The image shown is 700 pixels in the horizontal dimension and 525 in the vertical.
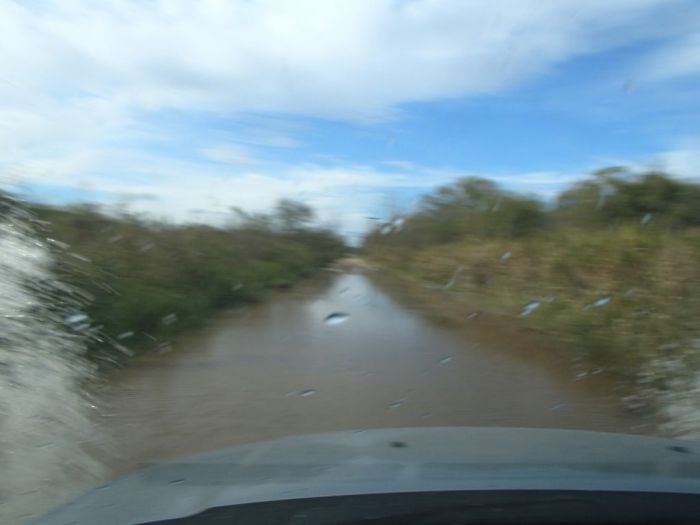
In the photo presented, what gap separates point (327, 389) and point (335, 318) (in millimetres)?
5205

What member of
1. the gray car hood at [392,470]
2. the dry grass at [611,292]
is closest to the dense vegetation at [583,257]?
the dry grass at [611,292]

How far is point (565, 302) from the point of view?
39.9ft

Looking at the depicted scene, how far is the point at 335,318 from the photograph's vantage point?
14.1 meters

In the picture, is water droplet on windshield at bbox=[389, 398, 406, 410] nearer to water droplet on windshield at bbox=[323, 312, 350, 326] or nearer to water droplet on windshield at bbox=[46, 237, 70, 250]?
water droplet on windshield at bbox=[46, 237, 70, 250]

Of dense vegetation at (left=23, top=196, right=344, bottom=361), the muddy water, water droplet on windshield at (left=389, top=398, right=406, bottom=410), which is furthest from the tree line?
water droplet on windshield at (left=389, top=398, right=406, bottom=410)

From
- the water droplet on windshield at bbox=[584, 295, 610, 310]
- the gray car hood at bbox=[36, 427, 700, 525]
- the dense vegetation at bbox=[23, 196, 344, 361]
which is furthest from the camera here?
the water droplet on windshield at bbox=[584, 295, 610, 310]

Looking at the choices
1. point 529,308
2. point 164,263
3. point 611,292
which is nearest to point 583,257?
point 611,292

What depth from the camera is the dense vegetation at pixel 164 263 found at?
1016cm

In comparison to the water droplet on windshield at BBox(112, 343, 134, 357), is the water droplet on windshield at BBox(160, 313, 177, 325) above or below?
above

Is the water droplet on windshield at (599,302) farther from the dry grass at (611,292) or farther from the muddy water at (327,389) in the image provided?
the muddy water at (327,389)

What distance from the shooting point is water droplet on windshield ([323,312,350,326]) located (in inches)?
547

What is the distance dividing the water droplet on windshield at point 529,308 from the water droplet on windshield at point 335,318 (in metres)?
3.08

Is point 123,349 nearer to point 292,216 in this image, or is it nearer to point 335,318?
point 335,318

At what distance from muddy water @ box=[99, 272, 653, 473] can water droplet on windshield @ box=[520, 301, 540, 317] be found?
1.05 m
